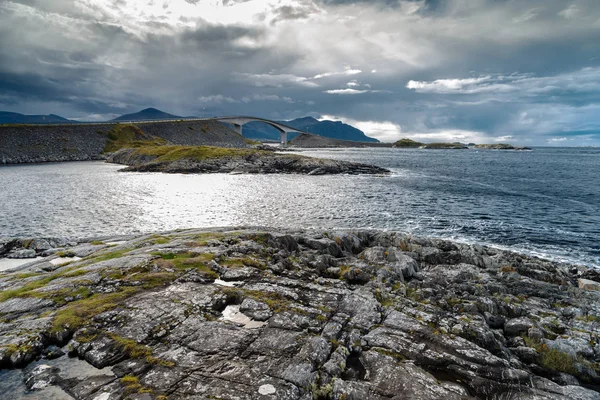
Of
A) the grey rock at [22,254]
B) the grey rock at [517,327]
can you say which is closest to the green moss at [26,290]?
the grey rock at [22,254]

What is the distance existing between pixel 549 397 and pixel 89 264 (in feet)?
83.8

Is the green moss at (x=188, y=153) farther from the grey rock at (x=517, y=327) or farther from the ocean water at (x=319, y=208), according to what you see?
the grey rock at (x=517, y=327)

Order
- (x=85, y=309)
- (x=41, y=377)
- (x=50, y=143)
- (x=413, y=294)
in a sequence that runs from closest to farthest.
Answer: (x=41, y=377) < (x=85, y=309) < (x=413, y=294) < (x=50, y=143)

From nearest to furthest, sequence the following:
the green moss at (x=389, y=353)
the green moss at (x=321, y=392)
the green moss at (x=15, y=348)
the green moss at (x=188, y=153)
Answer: the green moss at (x=321, y=392) → the green moss at (x=15, y=348) → the green moss at (x=389, y=353) → the green moss at (x=188, y=153)

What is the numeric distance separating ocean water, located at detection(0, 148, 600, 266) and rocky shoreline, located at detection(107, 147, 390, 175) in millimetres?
22782

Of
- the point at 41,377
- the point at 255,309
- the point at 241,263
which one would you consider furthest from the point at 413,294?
the point at 41,377

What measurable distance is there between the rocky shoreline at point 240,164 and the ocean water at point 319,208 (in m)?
22.8

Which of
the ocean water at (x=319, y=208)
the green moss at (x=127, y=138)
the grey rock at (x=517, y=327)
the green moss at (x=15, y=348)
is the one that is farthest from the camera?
the green moss at (x=127, y=138)

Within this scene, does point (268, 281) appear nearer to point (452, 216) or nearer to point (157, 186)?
point (452, 216)

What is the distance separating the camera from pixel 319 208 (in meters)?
52.6

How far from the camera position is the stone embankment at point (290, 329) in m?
10.8

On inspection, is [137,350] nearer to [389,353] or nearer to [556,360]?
[389,353]

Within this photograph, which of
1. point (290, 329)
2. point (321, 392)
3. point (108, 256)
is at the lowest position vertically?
point (321, 392)

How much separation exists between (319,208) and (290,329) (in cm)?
3926
